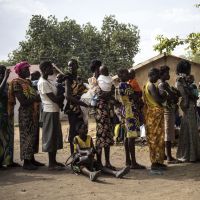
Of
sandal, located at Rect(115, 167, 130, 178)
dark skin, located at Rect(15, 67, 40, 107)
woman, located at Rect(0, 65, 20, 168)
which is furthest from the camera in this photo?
woman, located at Rect(0, 65, 20, 168)

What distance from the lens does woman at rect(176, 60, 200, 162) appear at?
7.14m

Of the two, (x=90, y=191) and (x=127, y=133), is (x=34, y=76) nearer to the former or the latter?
(x=127, y=133)

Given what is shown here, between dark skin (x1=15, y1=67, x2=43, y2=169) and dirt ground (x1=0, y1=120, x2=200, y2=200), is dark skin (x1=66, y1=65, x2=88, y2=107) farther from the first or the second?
dirt ground (x1=0, y1=120, x2=200, y2=200)

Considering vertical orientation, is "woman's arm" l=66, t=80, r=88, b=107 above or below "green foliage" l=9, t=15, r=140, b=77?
below

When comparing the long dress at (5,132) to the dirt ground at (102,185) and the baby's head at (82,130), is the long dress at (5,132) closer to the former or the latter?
the dirt ground at (102,185)

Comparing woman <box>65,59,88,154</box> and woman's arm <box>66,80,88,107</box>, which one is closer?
woman's arm <box>66,80,88,107</box>

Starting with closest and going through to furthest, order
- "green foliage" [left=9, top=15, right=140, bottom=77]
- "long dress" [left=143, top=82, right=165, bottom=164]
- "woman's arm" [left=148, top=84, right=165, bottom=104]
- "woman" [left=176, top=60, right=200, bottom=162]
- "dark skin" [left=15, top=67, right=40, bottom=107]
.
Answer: "woman's arm" [left=148, top=84, right=165, bottom=104] → "long dress" [left=143, top=82, right=165, bottom=164] → "dark skin" [left=15, top=67, right=40, bottom=107] → "woman" [left=176, top=60, right=200, bottom=162] → "green foliage" [left=9, top=15, right=140, bottom=77]

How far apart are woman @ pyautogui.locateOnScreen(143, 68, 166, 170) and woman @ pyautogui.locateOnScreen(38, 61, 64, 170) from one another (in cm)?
154

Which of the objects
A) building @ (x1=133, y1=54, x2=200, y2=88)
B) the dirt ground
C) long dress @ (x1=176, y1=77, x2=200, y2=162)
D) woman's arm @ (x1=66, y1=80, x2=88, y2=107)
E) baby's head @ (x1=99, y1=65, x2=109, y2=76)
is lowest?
the dirt ground

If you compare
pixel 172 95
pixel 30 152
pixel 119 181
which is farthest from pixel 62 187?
pixel 172 95

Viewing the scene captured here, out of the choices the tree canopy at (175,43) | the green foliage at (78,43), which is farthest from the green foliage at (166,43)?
the green foliage at (78,43)

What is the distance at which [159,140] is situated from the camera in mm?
6395

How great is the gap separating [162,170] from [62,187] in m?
1.90

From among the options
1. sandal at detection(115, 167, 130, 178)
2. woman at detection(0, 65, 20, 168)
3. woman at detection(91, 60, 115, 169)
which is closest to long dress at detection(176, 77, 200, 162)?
woman at detection(91, 60, 115, 169)
